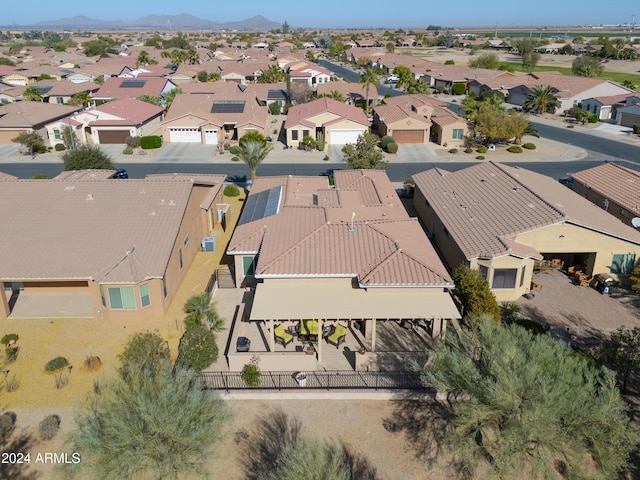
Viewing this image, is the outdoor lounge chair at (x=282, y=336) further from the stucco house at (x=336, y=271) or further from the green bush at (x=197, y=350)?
the green bush at (x=197, y=350)

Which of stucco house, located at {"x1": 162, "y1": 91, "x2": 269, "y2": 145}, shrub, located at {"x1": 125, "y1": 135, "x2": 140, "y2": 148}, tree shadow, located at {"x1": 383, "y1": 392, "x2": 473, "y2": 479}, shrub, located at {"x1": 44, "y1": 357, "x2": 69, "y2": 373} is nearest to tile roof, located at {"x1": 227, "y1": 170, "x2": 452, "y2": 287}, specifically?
tree shadow, located at {"x1": 383, "y1": 392, "x2": 473, "y2": 479}

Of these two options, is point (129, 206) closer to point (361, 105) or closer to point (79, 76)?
point (361, 105)

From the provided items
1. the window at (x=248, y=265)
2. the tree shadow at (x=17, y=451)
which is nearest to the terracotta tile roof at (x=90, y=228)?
the window at (x=248, y=265)

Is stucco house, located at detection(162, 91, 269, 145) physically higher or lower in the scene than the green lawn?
lower

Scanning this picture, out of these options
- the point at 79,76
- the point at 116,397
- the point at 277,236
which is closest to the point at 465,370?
the point at 116,397

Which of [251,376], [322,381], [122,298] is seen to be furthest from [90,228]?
[322,381]

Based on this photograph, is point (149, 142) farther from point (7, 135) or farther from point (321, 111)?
point (321, 111)

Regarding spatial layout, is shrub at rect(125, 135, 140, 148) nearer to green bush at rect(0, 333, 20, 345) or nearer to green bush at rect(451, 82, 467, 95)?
green bush at rect(0, 333, 20, 345)
